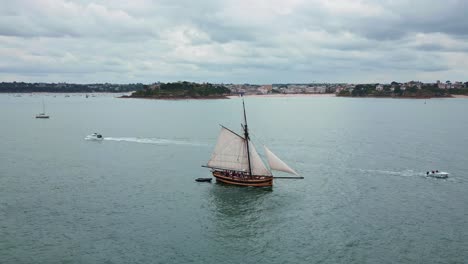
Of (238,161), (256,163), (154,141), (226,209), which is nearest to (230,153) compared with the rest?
Result: (238,161)

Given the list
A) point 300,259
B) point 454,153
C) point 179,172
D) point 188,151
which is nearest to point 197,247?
point 300,259

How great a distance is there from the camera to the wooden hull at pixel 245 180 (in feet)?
225

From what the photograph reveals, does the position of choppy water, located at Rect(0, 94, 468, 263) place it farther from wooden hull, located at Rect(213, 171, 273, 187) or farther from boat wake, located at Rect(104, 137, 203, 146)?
boat wake, located at Rect(104, 137, 203, 146)

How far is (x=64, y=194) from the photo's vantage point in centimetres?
6456

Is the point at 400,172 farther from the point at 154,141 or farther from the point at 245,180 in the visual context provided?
the point at 154,141

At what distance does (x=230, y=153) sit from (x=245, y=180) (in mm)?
5754

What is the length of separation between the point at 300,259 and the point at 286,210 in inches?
549

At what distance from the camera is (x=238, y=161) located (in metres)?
73.4

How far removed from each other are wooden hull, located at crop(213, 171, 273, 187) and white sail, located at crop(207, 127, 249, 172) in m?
2.00

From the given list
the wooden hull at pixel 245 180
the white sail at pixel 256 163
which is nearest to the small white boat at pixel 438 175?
the white sail at pixel 256 163

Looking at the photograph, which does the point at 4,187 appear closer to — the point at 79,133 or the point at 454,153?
the point at 79,133

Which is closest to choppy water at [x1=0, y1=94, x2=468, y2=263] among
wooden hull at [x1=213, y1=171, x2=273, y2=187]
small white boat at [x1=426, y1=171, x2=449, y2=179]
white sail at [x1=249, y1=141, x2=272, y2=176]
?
wooden hull at [x1=213, y1=171, x2=273, y2=187]

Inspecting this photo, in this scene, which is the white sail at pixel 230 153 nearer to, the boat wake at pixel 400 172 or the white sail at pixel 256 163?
the white sail at pixel 256 163

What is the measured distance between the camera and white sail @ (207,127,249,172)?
240 ft
